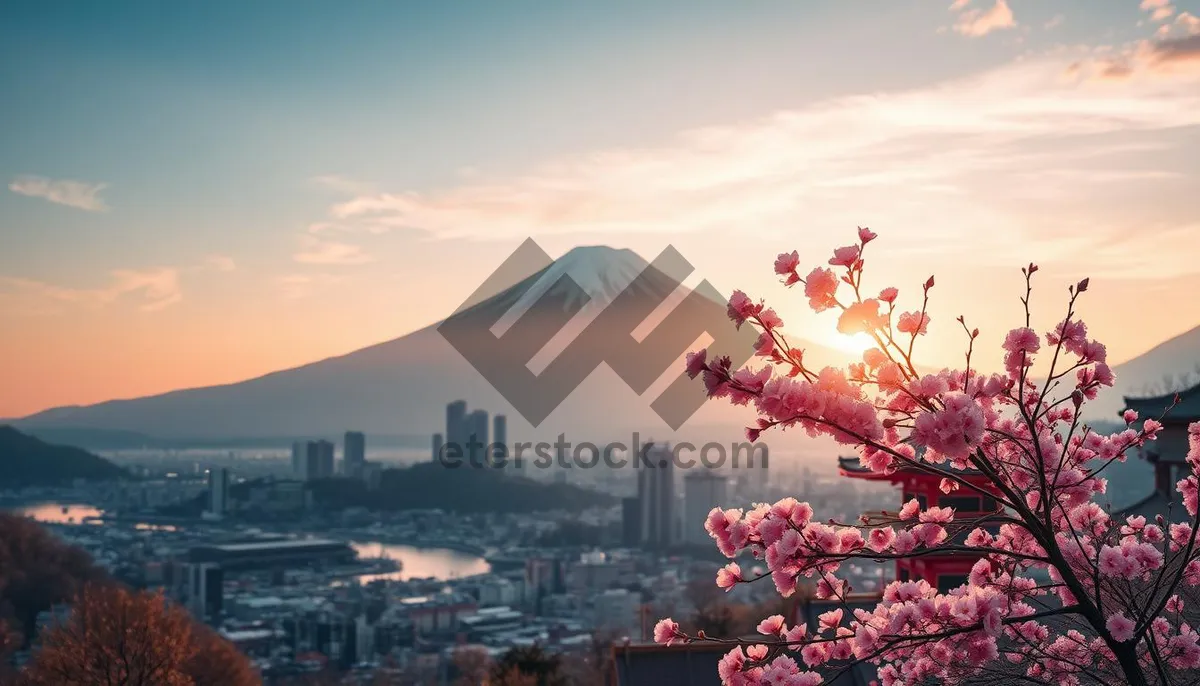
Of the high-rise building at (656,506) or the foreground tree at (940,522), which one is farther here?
the high-rise building at (656,506)

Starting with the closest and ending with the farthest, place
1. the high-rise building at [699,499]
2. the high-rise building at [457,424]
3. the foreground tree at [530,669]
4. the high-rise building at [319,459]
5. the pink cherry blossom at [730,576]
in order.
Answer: the pink cherry blossom at [730,576] → the foreground tree at [530,669] → the high-rise building at [699,499] → the high-rise building at [457,424] → the high-rise building at [319,459]

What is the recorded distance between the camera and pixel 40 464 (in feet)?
182

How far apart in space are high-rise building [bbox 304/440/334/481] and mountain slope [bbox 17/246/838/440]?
10.9 meters

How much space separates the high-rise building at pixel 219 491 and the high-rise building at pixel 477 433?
1292 centimetres

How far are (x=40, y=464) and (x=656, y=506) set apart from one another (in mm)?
34379

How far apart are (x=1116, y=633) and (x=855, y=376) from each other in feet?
2.81

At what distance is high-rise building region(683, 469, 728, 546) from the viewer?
3634 cm

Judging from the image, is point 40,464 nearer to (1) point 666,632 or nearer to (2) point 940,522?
(1) point 666,632

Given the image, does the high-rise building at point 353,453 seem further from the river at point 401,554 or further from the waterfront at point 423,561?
the waterfront at point 423,561

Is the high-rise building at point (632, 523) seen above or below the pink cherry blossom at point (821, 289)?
below

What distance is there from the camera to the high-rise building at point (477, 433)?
4811 cm

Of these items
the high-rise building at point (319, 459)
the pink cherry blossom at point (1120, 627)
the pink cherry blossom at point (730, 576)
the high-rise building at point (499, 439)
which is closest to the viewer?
the pink cherry blossom at point (1120, 627)

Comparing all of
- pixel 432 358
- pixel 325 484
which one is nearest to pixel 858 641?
pixel 325 484

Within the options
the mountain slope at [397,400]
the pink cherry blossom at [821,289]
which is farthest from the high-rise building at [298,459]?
the pink cherry blossom at [821,289]
